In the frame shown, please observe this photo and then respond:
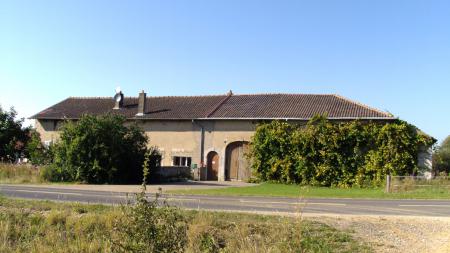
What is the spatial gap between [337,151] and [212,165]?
366 inches

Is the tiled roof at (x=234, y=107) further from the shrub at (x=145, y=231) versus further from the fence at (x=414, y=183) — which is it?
the shrub at (x=145, y=231)

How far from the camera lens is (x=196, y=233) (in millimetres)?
9062

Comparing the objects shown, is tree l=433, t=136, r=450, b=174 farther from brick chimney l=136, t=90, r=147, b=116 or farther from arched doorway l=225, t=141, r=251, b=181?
brick chimney l=136, t=90, r=147, b=116

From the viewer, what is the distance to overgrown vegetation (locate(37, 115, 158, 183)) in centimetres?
2772

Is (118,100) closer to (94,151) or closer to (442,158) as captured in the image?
(94,151)

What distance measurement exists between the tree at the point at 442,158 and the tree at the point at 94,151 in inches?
795

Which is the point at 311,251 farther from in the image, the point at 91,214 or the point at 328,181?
the point at 328,181

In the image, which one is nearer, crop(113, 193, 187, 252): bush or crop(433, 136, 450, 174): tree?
crop(113, 193, 187, 252): bush

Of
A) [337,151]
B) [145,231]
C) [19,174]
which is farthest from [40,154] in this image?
[145,231]

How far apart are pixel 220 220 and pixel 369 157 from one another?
21668 mm

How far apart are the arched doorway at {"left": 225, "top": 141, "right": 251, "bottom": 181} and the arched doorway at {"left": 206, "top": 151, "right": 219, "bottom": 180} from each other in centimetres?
87

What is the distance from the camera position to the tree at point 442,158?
33056 mm

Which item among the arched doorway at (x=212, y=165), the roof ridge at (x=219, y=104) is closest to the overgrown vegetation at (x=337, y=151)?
the arched doorway at (x=212, y=165)

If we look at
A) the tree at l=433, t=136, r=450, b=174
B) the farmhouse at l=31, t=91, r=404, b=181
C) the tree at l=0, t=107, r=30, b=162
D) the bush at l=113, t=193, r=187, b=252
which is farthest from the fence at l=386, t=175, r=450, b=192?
the tree at l=0, t=107, r=30, b=162
